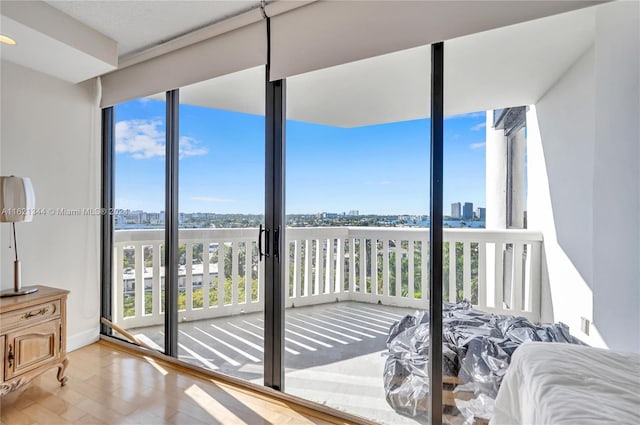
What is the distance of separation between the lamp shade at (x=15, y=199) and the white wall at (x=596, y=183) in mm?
3200

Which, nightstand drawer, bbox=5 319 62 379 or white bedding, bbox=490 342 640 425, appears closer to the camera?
white bedding, bbox=490 342 640 425

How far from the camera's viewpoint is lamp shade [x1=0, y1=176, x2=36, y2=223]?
1880 mm

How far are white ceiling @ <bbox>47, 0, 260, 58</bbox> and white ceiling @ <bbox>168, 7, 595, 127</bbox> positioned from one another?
411 mm

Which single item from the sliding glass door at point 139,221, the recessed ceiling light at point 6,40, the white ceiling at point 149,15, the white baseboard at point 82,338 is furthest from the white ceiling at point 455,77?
the white baseboard at point 82,338

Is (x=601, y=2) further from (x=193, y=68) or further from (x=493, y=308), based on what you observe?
(x=193, y=68)

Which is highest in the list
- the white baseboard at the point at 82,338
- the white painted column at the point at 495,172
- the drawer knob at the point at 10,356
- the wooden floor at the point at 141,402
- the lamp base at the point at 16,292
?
the white painted column at the point at 495,172

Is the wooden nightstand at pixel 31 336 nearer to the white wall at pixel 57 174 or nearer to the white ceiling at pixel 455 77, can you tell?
the white wall at pixel 57 174

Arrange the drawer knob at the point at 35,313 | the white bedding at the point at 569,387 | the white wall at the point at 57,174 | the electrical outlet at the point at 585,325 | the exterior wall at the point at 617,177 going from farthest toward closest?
the white wall at the point at 57,174, the drawer knob at the point at 35,313, the electrical outlet at the point at 585,325, the exterior wall at the point at 617,177, the white bedding at the point at 569,387

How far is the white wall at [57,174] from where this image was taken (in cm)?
228

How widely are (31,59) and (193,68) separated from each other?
3.87 ft

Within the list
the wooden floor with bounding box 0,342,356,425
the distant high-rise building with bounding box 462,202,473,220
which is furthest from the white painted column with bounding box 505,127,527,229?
the wooden floor with bounding box 0,342,356,425

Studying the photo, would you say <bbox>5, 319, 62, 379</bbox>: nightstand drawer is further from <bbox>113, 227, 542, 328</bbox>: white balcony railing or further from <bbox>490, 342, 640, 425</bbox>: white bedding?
<bbox>490, 342, 640, 425</bbox>: white bedding

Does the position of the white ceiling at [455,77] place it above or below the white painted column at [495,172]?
above

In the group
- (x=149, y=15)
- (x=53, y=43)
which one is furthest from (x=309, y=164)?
(x=53, y=43)
